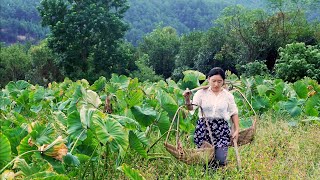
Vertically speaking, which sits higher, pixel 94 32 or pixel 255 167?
pixel 255 167

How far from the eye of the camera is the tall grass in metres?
4.37

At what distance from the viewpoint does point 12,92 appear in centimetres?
812

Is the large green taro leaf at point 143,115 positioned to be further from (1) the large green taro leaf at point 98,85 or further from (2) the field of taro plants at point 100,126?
(1) the large green taro leaf at point 98,85

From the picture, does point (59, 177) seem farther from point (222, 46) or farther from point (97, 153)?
point (222, 46)

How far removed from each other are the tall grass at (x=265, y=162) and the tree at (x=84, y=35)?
20.1 metres

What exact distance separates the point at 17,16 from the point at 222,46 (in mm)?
73900

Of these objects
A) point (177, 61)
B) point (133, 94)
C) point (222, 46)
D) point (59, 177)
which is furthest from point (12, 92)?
point (177, 61)

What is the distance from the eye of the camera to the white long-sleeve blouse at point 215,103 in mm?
4355

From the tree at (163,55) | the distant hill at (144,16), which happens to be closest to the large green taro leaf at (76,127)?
the tree at (163,55)

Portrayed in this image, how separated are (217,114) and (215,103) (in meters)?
0.12

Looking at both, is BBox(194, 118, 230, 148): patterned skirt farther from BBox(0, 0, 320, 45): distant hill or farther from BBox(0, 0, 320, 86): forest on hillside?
BBox(0, 0, 320, 45): distant hill

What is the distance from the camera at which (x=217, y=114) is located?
4.38m

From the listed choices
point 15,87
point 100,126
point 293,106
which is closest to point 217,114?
point 100,126

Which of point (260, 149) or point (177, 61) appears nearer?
point (260, 149)
